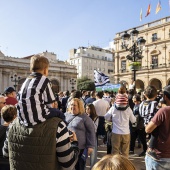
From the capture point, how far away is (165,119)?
3008 millimetres

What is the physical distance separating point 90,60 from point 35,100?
69.8m

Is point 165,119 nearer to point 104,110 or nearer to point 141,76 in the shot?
point 104,110

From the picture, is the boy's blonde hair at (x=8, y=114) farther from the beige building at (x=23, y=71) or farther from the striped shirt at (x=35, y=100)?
the beige building at (x=23, y=71)

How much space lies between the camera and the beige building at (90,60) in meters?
70.4

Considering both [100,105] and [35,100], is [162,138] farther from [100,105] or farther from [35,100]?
[100,105]

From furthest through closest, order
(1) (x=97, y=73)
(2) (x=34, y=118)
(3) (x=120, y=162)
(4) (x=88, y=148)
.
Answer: (1) (x=97, y=73), (4) (x=88, y=148), (2) (x=34, y=118), (3) (x=120, y=162)

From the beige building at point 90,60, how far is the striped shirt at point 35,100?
219ft

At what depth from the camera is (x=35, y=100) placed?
2326 mm

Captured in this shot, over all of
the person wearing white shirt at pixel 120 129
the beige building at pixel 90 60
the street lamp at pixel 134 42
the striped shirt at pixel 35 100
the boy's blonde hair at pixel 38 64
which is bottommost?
the person wearing white shirt at pixel 120 129

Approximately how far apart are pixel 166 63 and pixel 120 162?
3739 centimetres

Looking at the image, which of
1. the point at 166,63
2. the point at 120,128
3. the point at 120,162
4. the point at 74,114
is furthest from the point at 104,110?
the point at 166,63

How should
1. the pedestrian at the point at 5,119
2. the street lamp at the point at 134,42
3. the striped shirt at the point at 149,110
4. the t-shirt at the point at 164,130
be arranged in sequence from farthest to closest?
the street lamp at the point at 134,42 → the striped shirt at the point at 149,110 → the pedestrian at the point at 5,119 → the t-shirt at the point at 164,130

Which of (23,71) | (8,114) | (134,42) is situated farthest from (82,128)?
(23,71)

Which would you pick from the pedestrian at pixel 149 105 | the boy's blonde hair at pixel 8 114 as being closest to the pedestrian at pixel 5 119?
the boy's blonde hair at pixel 8 114
